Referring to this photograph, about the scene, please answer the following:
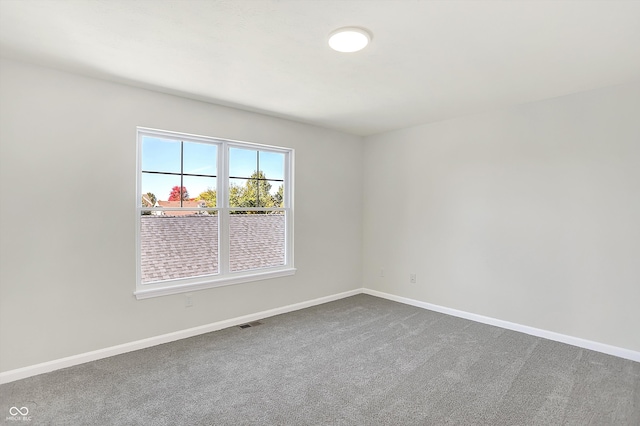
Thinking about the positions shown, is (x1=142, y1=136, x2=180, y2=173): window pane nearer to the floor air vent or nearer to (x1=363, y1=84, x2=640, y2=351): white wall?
the floor air vent

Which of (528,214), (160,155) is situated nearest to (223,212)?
(160,155)

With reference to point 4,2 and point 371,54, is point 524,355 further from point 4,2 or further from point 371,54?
point 4,2

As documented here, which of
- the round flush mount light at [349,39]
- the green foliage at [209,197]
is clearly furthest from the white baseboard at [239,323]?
the round flush mount light at [349,39]

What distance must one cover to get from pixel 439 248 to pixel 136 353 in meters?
3.65

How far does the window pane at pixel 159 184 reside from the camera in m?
3.32

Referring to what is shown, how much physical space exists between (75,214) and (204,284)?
1.37 m

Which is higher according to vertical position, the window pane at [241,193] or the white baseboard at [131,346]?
the window pane at [241,193]

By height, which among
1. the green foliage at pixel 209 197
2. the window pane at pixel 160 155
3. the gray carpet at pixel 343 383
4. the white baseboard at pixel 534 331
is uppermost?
the window pane at pixel 160 155

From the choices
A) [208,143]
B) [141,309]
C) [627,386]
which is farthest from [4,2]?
[627,386]

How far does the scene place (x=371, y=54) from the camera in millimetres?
2453

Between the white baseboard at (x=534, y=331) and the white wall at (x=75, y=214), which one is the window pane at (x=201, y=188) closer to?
the white wall at (x=75, y=214)

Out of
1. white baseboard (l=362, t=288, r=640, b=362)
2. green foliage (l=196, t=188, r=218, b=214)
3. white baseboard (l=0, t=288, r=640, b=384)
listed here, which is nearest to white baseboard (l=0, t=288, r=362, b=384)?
white baseboard (l=0, t=288, r=640, b=384)

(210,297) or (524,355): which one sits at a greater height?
(210,297)

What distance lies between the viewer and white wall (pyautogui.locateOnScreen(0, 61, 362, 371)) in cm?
258
